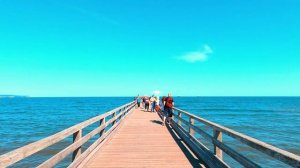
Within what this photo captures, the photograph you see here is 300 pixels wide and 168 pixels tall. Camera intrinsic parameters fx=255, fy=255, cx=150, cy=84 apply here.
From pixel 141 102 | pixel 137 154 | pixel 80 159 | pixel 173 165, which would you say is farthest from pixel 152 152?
pixel 141 102

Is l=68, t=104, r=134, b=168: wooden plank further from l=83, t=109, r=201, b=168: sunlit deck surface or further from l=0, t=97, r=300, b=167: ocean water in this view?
l=0, t=97, r=300, b=167: ocean water

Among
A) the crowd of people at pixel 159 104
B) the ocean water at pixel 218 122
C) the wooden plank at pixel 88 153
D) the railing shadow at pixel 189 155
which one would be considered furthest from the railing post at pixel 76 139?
the crowd of people at pixel 159 104

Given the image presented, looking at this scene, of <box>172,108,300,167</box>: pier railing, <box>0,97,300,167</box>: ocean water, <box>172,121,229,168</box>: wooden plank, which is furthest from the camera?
<box>0,97,300,167</box>: ocean water

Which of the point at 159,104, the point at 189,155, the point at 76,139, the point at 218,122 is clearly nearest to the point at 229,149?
the point at 189,155

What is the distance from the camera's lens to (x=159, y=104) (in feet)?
95.8

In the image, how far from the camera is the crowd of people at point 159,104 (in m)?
13.8

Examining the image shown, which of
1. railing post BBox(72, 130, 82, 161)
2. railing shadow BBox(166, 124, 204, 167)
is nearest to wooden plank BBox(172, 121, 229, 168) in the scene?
railing shadow BBox(166, 124, 204, 167)

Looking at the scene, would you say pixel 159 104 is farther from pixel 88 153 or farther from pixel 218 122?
pixel 88 153

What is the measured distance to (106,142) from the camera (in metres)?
8.57

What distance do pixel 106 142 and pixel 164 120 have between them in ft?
20.4

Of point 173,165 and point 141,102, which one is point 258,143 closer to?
point 173,165

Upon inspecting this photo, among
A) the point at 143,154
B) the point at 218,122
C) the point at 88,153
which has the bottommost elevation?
the point at 218,122

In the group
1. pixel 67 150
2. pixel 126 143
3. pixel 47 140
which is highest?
pixel 47 140

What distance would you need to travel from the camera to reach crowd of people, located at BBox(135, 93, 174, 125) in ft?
45.4
